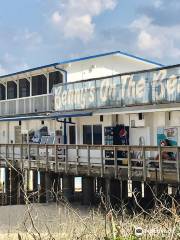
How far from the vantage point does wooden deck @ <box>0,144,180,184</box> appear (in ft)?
50.3

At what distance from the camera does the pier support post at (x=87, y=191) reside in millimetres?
21516

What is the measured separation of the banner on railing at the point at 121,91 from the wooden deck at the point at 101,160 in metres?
2.46

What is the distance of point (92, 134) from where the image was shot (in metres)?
24.7

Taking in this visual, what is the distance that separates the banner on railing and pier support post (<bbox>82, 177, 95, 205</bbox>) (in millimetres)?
3506

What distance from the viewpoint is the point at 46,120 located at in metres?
27.9

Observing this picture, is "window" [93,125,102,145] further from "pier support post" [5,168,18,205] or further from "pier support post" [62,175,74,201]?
"pier support post" [5,168,18,205]

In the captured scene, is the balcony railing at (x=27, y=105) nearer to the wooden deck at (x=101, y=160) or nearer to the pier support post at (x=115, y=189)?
the wooden deck at (x=101, y=160)

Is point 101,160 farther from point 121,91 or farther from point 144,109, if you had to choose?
point 121,91

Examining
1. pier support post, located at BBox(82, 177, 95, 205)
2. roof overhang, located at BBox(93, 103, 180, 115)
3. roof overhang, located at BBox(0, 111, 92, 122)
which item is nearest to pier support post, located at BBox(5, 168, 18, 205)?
roof overhang, located at BBox(0, 111, 92, 122)

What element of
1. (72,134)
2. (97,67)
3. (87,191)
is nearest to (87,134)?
(72,134)

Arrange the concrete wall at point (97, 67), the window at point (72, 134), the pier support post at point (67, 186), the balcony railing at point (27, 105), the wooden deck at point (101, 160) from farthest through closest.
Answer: the balcony railing at point (27, 105), the concrete wall at point (97, 67), the window at point (72, 134), the pier support post at point (67, 186), the wooden deck at point (101, 160)

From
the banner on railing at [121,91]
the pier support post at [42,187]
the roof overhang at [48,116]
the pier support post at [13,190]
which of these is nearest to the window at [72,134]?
the roof overhang at [48,116]

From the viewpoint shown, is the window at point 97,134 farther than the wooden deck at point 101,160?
Yes

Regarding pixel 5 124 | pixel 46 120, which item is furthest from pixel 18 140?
pixel 46 120
